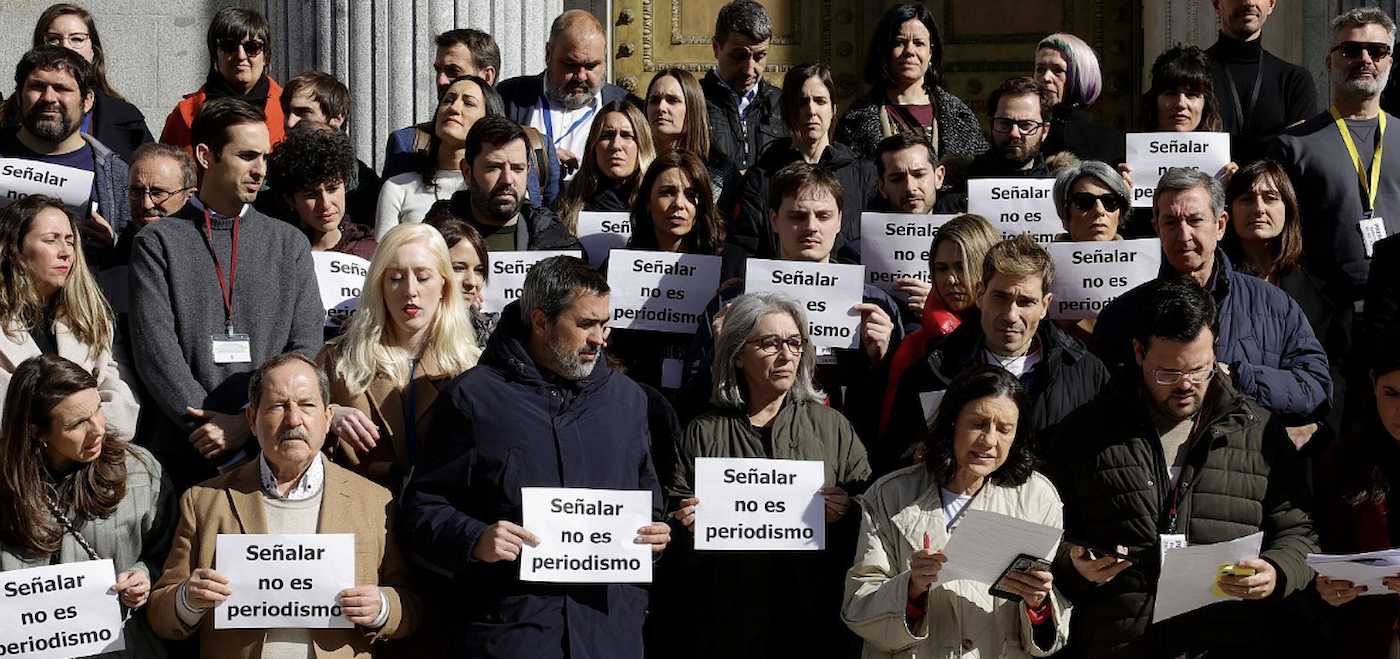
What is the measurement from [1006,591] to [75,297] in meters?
3.44

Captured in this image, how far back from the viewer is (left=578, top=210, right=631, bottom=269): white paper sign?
893 cm

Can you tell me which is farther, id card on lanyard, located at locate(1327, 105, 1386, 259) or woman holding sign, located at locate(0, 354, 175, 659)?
id card on lanyard, located at locate(1327, 105, 1386, 259)

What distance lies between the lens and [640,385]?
721 cm

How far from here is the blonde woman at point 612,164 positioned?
29.9 feet

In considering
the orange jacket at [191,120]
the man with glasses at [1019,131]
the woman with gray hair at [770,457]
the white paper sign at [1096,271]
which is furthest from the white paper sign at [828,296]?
the orange jacket at [191,120]

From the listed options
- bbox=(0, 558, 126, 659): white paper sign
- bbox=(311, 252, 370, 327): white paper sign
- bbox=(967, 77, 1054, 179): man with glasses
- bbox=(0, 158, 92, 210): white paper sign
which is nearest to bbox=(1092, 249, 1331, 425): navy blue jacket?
bbox=(967, 77, 1054, 179): man with glasses

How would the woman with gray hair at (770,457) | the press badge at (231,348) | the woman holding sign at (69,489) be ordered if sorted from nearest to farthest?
the woman holding sign at (69,489) → the woman with gray hair at (770,457) → the press badge at (231,348)

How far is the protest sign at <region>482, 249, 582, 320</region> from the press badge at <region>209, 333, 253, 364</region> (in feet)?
3.84

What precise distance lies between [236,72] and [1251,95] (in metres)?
4.86

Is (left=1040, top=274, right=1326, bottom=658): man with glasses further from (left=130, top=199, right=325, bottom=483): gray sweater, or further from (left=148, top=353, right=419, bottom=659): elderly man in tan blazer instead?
(left=130, top=199, right=325, bottom=483): gray sweater

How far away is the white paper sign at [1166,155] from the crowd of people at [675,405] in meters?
0.45

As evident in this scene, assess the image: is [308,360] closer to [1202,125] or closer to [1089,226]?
[1089,226]

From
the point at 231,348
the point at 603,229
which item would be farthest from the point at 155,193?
the point at 603,229

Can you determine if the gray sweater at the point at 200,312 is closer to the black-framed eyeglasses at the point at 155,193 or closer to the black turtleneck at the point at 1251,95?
the black-framed eyeglasses at the point at 155,193
